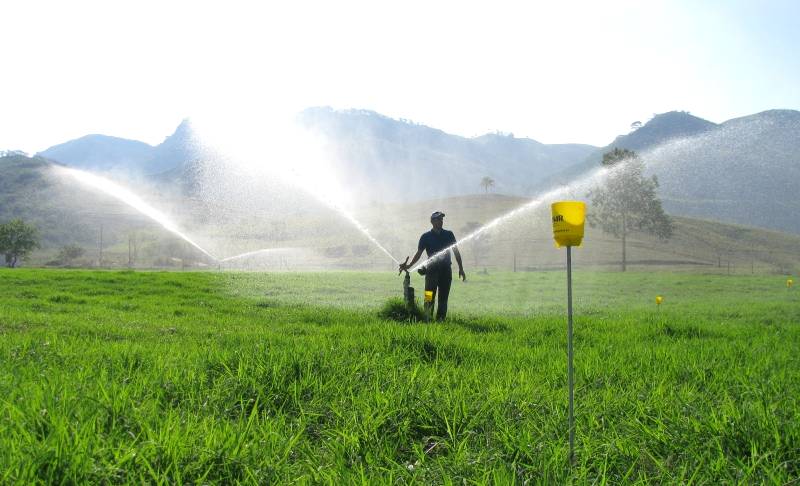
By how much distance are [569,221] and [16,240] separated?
131 meters

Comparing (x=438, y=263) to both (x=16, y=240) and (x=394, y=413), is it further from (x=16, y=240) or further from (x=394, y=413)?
(x=16, y=240)

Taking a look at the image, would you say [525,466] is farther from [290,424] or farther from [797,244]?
[797,244]

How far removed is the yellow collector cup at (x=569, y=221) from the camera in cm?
321

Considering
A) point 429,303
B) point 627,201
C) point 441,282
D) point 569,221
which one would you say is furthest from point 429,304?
point 627,201

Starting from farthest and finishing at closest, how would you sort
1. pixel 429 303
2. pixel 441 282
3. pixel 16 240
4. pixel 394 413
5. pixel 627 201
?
pixel 16 240, pixel 627 201, pixel 441 282, pixel 429 303, pixel 394 413

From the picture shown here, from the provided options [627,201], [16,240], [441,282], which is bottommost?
[441,282]

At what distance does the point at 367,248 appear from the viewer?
11894 centimetres

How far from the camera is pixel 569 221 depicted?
10.5 feet

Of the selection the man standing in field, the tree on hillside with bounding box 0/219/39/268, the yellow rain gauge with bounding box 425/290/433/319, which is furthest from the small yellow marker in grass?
the tree on hillside with bounding box 0/219/39/268

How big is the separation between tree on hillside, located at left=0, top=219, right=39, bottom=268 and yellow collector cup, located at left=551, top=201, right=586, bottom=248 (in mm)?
130162

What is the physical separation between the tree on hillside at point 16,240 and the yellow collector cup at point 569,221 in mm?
130162

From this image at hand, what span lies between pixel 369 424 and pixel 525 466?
49.0 inches

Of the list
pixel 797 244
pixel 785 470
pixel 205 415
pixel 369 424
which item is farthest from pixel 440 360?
pixel 797 244

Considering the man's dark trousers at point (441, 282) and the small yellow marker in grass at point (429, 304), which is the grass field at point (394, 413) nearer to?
the small yellow marker in grass at point (429, 304)
